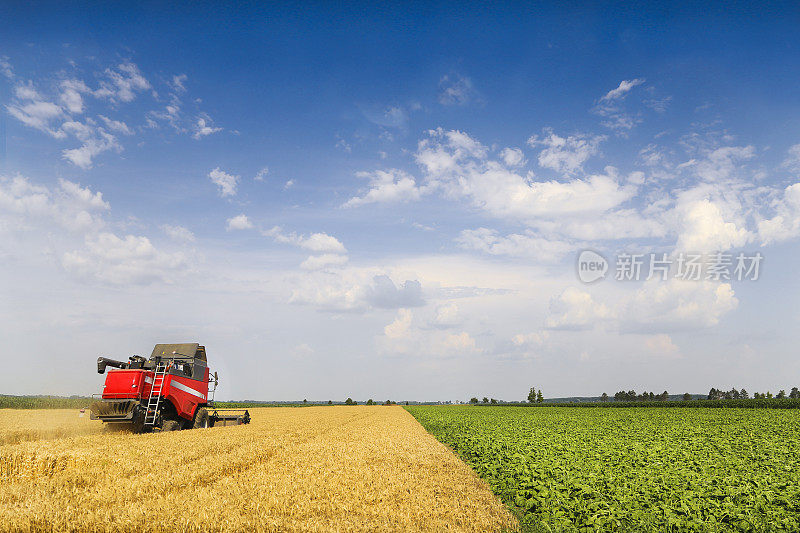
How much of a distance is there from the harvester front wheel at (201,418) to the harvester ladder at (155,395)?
292cm

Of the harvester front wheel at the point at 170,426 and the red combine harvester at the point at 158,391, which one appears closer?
the red combine harvester at the point at 158,391

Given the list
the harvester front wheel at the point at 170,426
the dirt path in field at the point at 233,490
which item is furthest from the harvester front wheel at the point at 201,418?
the dirt path in field at the point at 233,490

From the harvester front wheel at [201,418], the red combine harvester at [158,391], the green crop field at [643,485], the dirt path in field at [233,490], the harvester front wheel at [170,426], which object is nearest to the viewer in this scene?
the dirt path in field at [233,490]

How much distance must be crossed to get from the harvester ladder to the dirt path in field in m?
4.58

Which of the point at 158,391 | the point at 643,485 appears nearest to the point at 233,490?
the point at 643,485

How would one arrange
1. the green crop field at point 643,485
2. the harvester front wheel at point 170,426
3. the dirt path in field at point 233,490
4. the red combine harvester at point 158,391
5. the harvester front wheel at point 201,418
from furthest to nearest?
the harvester front wheel at point 201,418, the harvester front wheel at point 170,426, the red combine harvester at point 158,391, the green crop field at point 643,485, the dirt path in field at point 233,490

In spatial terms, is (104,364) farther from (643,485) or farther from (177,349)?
(643,485)

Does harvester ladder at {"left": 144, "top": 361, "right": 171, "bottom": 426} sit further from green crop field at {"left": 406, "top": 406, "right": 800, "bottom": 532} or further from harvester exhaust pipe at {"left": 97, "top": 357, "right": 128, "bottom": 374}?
green crop field at {"left": 406, "top": 406, "right": 800, "bottom": 532}

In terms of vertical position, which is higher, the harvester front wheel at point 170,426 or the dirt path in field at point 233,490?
the dirt path in field at point 233,490

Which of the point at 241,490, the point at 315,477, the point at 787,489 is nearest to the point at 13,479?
the point at 241,490

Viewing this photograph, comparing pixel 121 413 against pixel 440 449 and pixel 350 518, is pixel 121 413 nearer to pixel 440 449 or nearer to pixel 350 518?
pixel 440 449

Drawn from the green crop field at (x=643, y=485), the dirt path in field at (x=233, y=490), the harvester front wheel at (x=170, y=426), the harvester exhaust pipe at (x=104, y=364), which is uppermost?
the harvester exhaust pipe at (x=104, y=364)

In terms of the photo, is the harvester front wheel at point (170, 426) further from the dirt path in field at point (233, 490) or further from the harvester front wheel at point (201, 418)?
the dirt path in field at point (233, 490)

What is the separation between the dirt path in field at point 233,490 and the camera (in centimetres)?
674
